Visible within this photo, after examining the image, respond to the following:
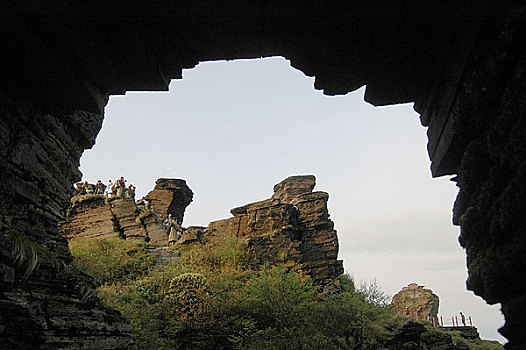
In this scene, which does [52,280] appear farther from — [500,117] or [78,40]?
[500,117]

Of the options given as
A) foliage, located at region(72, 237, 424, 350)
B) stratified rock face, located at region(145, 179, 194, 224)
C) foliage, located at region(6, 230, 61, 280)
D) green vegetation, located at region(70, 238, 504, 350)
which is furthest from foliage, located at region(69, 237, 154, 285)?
foliage, located at region(6, 230, 61, 280)

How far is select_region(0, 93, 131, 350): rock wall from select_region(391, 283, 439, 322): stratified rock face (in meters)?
23.6

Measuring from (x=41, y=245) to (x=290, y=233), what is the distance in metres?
14.1

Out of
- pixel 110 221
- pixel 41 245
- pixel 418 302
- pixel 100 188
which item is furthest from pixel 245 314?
pixel 100 188

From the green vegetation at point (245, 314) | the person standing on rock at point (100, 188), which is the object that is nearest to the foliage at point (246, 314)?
the green vegetation at point (245, 314)

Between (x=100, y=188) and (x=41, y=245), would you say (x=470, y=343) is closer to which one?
(x=41, y=245)

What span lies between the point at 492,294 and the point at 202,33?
2584 millimetres

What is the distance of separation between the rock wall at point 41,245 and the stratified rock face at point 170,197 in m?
23.7

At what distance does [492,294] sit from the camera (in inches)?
70.4

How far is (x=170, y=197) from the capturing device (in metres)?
28.4

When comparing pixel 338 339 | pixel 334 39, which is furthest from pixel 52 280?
pixel 338 339

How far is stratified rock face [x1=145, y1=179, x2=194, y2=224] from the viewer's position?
2784 cm

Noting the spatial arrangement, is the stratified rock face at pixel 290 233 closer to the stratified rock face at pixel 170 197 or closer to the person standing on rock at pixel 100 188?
the stratified rock face at pixel 170 197

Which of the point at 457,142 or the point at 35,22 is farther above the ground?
the point at 35,22
